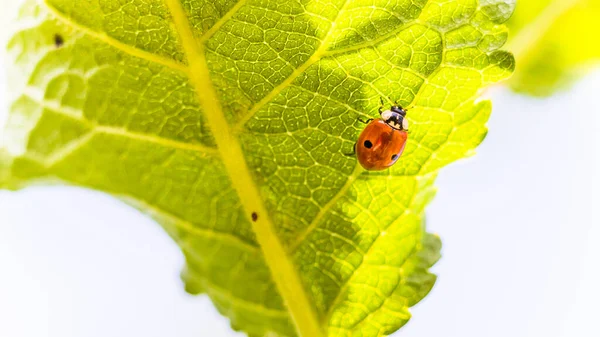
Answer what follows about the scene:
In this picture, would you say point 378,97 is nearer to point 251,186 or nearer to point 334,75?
point 334,75

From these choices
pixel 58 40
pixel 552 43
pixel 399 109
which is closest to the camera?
pixel 58 40

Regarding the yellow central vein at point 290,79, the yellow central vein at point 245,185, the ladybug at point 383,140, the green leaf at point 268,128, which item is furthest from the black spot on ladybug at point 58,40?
the ladybug at point 383,140

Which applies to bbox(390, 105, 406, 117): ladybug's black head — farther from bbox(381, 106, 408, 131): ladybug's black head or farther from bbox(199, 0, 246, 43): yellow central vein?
bbox(199, 0, 246, 43): yellow central vein

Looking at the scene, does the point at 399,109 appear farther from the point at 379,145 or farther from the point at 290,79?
the point at 290,79

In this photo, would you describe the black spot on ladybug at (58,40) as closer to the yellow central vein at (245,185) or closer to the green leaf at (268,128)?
the green leaf at (268,128)

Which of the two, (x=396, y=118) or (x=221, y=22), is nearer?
(x=221, y=22)

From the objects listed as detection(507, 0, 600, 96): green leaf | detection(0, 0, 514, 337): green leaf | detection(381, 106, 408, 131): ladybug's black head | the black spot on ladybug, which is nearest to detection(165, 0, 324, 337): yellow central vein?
detection(0, 0, 514, 337): green leaf

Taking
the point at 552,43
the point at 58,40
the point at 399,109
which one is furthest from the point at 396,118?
the point at 552,43

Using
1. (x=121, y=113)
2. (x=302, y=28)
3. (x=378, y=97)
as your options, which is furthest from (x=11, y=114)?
(x=378, y=97)
